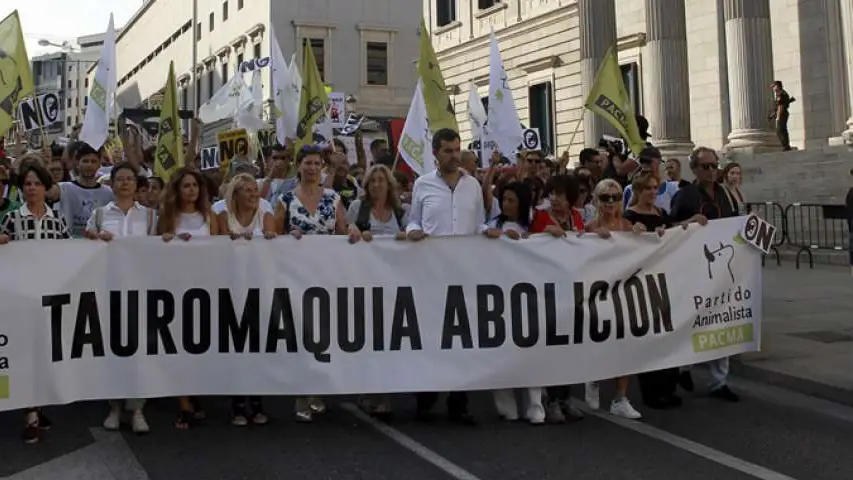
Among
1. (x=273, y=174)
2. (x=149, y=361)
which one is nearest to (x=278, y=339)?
(x=149, y=361)

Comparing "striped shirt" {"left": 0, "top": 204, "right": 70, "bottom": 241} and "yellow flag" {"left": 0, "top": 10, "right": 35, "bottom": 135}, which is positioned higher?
"yellow flag" {"left": 0, "top": 10, "right": 35, "bottom": 135}

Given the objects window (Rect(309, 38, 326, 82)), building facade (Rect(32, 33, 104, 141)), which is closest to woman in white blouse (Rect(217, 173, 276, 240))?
window (Rect(309, 38, 326, 82))

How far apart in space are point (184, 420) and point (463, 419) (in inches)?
75.7

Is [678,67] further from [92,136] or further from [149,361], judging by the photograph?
[149,361]

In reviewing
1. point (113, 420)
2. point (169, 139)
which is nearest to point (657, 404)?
point (113, 420)

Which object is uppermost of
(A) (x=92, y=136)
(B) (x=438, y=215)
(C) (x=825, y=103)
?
(C) (x=825, y=103)

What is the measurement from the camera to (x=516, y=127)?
12.0 meters

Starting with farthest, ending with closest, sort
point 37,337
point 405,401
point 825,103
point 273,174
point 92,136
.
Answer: point 825,103, point 92,136, point 273,174, point 405,401, point 37,337

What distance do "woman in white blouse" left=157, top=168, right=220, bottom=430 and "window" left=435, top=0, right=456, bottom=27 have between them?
32.0 m

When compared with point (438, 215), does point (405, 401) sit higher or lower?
lower

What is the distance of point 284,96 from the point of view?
48.2ft

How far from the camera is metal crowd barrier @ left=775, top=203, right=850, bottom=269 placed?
16297 mm

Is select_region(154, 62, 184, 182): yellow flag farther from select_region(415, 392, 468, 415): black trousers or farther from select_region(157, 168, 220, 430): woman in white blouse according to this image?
select_region(415, 392, 468, 415): black trousers

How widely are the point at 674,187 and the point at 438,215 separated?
147 inches
